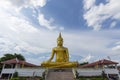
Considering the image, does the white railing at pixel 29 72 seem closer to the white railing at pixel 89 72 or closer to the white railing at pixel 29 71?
the white railing at pixel 29 71

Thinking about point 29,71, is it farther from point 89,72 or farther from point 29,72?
point 89,72

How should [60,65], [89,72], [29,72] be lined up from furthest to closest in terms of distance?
[60,65] < [29,72] < [89,72]

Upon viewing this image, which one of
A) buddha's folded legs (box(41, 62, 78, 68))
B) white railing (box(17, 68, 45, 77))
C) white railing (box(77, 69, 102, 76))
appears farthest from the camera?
buddha's folded legs (box(41, 62, 78, 68))

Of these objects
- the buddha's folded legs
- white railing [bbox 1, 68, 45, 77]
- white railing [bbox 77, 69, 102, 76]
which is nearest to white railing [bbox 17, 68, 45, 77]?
white railing [bbox 1, 68, 45, 77]

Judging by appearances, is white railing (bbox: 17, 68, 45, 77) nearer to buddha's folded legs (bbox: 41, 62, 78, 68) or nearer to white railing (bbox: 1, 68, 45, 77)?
white railing (bbox: 1, 68, 45, 77)

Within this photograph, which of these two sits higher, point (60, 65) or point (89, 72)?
point (60, 65)

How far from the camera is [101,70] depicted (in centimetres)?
2664

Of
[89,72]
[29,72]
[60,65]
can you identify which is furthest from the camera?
[60,65]

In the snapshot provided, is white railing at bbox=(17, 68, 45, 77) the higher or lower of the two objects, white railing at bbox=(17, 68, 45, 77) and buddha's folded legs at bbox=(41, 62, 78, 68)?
the lower

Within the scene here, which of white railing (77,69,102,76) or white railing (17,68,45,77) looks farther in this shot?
white railing (17,68,45,77)

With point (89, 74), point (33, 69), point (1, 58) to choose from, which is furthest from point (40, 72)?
point (1, 58)

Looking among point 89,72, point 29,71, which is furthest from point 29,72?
point 89,72

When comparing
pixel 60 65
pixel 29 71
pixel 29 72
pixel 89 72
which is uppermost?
pixel 60 65

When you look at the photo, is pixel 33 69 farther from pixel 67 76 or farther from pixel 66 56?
pixel 66 56
